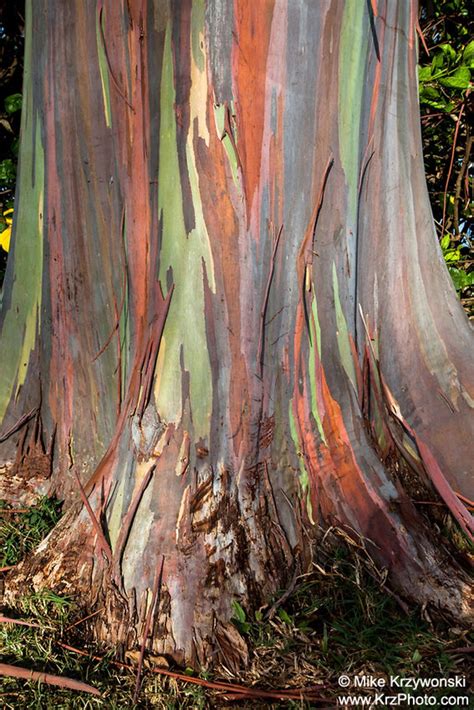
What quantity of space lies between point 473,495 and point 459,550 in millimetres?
271

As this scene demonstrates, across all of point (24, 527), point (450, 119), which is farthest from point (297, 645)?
point (450, 119)

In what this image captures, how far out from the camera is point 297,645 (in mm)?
1968

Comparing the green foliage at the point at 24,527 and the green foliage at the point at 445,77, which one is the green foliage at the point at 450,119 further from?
the green foliage at the point at 24,527

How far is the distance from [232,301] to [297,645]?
0.96 meters

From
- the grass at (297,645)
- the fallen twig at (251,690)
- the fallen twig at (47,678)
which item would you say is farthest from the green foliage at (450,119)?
the fallen twig at (47,678)

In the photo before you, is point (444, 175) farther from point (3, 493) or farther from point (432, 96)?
point (3, 493)

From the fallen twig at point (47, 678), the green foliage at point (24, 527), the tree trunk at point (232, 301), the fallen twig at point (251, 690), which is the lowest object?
the fallen twig at point (251, 690)

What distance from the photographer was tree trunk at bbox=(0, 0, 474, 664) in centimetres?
211

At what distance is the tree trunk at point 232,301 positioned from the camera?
2109 millimetres

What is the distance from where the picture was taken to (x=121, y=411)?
2342 millimetres

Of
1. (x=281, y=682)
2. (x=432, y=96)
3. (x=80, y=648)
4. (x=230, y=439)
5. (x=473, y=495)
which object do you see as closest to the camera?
(x=281, y=682)

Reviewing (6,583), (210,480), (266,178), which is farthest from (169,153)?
(6,583)

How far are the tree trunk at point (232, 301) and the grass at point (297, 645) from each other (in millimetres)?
64

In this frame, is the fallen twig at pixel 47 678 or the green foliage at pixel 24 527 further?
the green foliage at pixel 24 527
